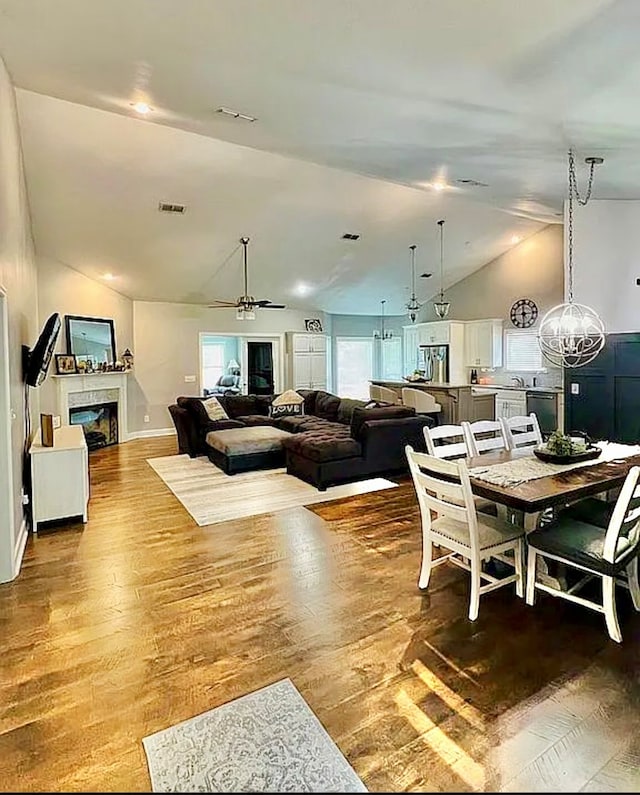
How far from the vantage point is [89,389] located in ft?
26.8

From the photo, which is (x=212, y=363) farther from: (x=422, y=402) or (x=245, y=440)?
(x=422, y=402)

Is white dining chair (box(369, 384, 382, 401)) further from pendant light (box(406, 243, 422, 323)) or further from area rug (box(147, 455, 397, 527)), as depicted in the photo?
area rug (box(147, 455, 397, 527))

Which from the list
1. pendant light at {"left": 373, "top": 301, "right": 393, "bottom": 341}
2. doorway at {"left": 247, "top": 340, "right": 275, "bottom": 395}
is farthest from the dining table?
pendant light at {"left": 373, "top": 301, "right": 393, "bottom": 341}

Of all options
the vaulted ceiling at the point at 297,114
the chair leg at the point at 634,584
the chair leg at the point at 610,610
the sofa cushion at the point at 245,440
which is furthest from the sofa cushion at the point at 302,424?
the chair leg at the point at 610,610

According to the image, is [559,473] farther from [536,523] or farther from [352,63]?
[352,63]

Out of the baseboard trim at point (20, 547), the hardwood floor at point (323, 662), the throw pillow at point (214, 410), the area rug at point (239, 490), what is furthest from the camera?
the throw pillow at point (214, 410)

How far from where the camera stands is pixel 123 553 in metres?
3.88

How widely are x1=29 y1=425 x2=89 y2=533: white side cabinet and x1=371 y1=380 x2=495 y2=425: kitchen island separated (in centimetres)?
640

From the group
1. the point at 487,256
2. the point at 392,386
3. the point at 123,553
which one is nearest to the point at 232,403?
the point at 392,386

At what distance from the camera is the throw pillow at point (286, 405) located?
8609mm

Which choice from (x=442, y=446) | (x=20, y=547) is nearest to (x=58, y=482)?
(x=20, y=547)

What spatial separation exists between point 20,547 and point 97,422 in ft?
16.6

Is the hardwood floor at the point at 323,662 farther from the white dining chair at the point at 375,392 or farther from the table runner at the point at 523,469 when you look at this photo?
the white dining chair at the point at 375,392

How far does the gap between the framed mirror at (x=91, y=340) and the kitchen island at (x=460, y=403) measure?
6.05 metres
